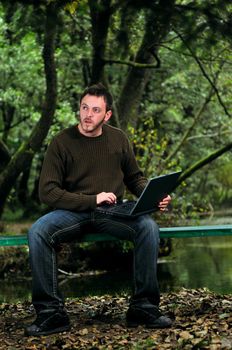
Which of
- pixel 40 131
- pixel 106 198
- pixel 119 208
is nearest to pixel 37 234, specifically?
pixel 106 198

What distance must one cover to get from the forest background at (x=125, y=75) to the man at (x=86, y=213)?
857 millimetres

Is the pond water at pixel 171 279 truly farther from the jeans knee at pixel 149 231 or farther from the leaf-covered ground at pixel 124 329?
the jeans knee at pixel 149 231

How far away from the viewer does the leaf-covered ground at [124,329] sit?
5086mm

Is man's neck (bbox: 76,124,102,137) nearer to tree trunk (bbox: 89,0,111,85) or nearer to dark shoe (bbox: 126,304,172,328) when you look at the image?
tree trunk (bbox: 89,0,111,85)

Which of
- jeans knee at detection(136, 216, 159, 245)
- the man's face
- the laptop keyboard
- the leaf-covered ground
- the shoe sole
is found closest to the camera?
the leaf-covered ground

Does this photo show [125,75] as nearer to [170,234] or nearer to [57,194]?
[170,234]

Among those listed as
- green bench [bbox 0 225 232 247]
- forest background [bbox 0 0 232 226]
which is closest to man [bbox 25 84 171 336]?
green bench [bbox 0 225 232 247]

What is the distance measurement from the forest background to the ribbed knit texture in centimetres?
A: 88

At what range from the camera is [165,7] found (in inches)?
201

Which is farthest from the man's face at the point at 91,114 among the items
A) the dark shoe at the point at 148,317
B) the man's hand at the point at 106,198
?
the dark shoe at the point at 148,317

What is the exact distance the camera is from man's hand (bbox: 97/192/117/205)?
18.7ft

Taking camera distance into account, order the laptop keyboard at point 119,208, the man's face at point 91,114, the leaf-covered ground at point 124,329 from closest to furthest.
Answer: the leaf-covered ground at point 124,329
the laptop keyboard at point 119,208
the man's face at point 91,114

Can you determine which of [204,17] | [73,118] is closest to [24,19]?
[204,17]

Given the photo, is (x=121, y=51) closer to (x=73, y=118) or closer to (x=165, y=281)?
(x=165, y=281)
